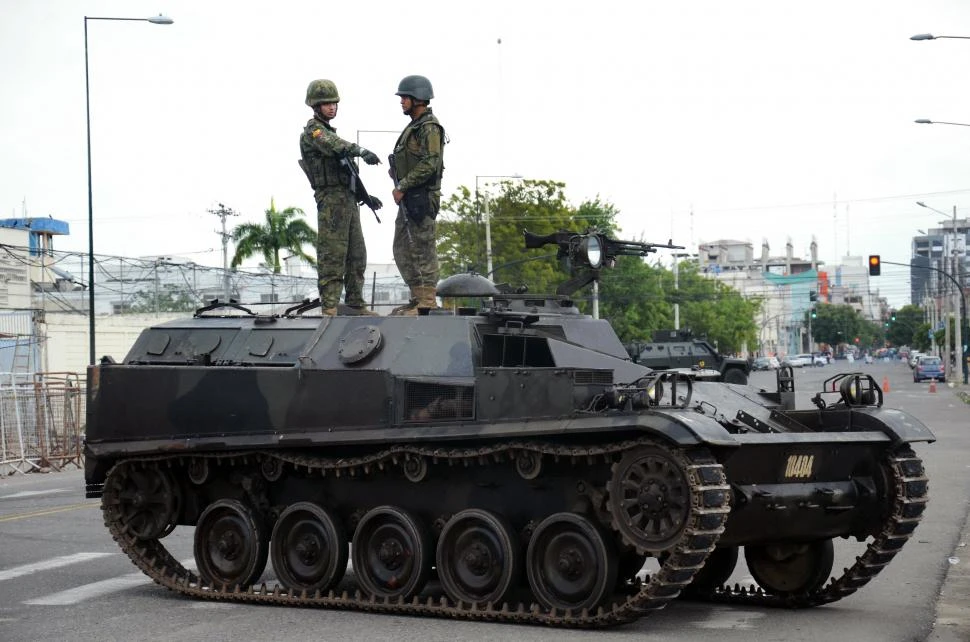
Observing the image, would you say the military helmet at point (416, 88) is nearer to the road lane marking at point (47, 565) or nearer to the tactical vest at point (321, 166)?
the tactical vest at point (321, 166)

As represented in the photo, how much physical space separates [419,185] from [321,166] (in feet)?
3.60

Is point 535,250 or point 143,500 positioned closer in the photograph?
point 143,500

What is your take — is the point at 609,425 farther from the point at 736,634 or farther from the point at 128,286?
the point at 128,286

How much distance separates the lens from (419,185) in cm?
1474

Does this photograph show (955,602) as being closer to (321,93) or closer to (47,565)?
(321,93)

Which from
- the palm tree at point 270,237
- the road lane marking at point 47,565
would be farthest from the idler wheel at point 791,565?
the palm tree at point 270,237

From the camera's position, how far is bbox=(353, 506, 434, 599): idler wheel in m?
12.0

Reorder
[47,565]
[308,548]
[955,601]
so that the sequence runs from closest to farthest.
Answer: [955,601] → [308,548] → [47,565]

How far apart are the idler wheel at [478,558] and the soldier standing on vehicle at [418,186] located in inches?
131

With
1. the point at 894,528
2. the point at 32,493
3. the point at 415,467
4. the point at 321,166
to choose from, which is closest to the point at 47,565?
the point at 321,166

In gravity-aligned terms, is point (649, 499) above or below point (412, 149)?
below

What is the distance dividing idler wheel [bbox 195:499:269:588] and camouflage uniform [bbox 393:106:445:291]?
309cm

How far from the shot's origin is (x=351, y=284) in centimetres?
1526

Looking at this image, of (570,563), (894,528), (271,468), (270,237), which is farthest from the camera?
(270,237)
